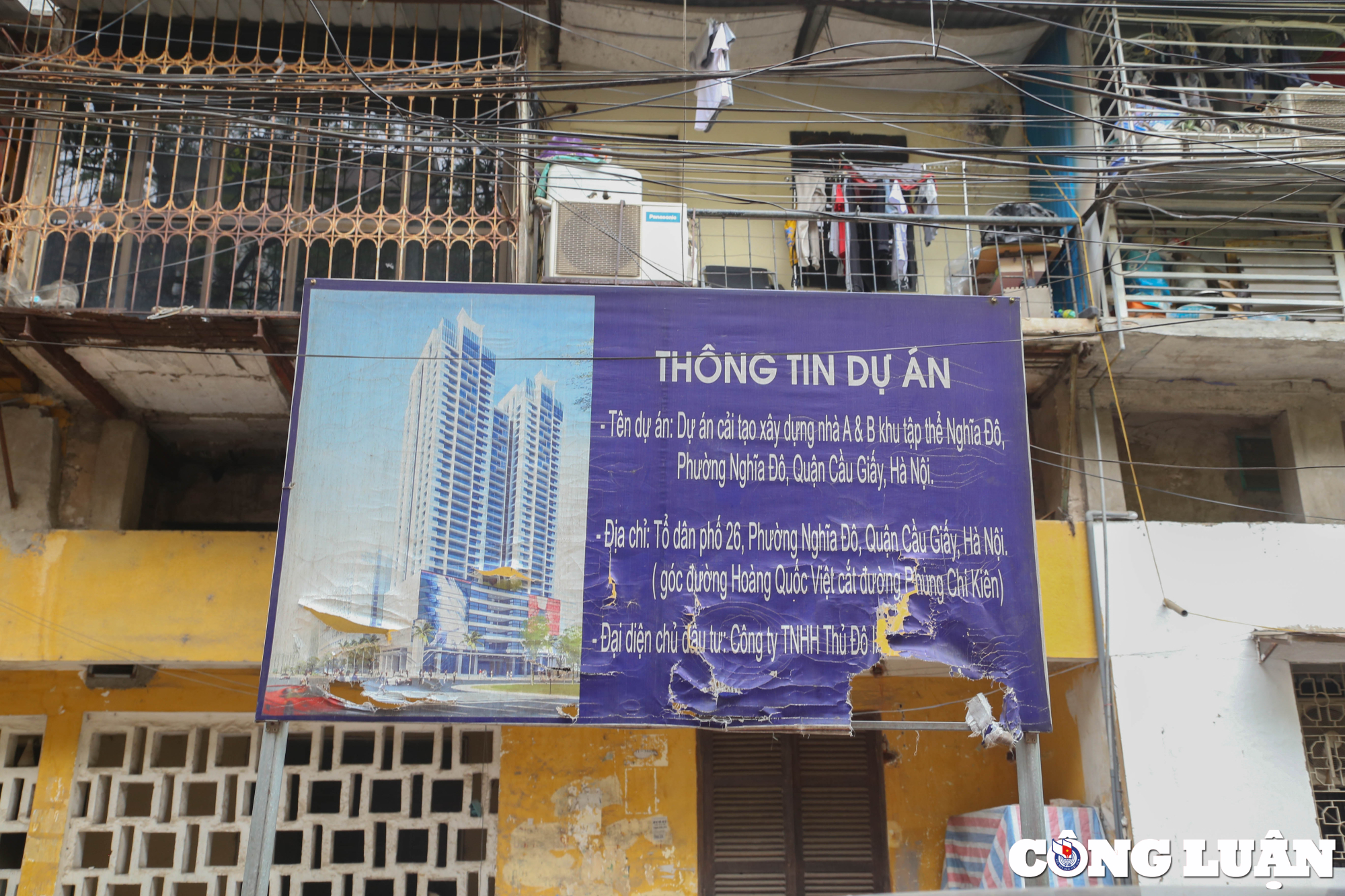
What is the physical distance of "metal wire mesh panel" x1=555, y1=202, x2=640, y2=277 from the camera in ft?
25.0

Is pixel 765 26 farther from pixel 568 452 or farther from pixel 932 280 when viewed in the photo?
pixel 568 452

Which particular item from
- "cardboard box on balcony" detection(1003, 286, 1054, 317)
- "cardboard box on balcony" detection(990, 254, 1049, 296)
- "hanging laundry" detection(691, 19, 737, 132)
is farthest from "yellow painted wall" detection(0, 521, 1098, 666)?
"hanging laundry" detection(691, 19, 737, 132)

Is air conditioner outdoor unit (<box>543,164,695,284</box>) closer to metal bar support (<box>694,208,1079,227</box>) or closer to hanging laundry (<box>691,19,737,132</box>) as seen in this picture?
metal bar support (<box>694,208,1079,227</box>)

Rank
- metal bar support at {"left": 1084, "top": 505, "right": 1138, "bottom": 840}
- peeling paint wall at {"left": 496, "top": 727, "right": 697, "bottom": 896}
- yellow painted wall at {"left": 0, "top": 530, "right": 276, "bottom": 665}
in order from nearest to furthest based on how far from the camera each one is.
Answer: metal bar support at {"left": 1084, "top": 505, "right": 1138, "bottom": 840}
yellow painted wall at {"left": 0, "top": 530, "right": 276, "bottom": 665}
peeling paint wall at {"left": 496, "top": 727, "right": 697, "bottom": 896}

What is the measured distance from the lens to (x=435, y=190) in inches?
319

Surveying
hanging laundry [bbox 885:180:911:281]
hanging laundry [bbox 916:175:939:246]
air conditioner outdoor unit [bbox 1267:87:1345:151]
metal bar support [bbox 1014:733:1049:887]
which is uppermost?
air conditioner outdoor unit [bbox 1267:87:1345:151]

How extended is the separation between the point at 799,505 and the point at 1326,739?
16.2 feet

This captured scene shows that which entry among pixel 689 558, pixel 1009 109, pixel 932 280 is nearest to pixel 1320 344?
pixel 932 280

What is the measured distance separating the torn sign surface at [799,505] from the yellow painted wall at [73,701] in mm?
4054

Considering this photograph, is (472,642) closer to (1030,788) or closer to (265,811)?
(265,811)

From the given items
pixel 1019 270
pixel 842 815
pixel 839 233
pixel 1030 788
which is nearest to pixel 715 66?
pixel 839 233

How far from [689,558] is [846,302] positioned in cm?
227

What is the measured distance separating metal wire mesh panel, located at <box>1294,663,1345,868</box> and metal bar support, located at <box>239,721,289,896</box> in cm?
755

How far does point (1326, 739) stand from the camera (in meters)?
7.77
